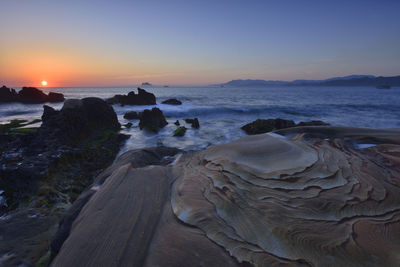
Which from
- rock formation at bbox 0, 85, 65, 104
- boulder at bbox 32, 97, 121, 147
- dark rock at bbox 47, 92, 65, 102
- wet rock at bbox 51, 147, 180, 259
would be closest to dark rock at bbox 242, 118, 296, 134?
wet rock at bbox 51, 147, 180, 259

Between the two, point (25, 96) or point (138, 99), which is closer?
point (138, 99)

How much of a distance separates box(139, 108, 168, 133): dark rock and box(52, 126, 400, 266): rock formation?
796cm

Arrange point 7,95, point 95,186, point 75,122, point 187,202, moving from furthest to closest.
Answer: point 7,95 → point 75,122 → point 95,186 → point 187,202

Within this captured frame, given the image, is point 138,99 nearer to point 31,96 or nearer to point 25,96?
point 31,96

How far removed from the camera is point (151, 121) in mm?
11109

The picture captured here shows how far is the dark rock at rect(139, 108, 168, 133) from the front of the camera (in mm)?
10680

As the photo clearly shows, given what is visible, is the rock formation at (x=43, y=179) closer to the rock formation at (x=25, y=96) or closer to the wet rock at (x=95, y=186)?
the wet rock at (x=95, y=186)

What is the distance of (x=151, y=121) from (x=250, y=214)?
10.0 m

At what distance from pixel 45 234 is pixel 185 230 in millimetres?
2177

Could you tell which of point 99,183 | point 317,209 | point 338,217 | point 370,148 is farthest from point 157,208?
point 370,148

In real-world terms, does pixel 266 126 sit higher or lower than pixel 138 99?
lower

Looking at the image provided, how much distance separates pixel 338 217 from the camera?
1799 mm

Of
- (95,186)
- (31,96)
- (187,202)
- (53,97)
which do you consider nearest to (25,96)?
(31,96)

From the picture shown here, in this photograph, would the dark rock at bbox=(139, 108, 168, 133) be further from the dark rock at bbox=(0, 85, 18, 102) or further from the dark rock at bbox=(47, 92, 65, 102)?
the dark rock at bbox=(0, 85, 18, 102)
